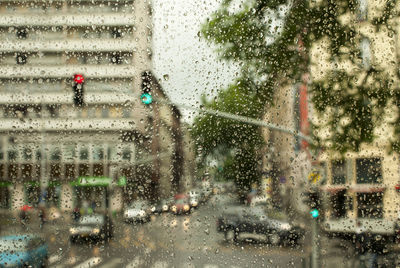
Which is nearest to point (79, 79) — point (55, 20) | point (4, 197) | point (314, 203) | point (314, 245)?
point (55, 20)

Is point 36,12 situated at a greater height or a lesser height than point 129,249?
greater

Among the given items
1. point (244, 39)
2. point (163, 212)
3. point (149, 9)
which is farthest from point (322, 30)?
point (163, 212)

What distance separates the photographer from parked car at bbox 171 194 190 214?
2189 mm

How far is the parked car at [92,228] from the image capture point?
2041mm

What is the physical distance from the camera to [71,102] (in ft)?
7.59

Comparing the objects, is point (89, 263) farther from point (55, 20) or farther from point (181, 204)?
point (55, 20)

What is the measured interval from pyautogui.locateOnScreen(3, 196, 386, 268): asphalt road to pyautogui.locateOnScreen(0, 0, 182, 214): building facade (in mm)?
209

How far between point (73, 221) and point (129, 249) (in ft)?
1.28

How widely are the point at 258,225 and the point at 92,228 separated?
1.04 meters

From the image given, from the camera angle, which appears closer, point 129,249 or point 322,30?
point 129,249

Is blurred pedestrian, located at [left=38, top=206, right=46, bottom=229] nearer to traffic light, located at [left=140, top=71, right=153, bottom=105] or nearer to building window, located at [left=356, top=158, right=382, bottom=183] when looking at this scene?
traffic light, located at [left=140, top=71, right=153, bottom=105]

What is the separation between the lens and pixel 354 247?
7.01 ft

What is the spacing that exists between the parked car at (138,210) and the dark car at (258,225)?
47cm

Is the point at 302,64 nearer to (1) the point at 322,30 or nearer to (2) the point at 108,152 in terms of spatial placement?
(1) the point at 322,30
